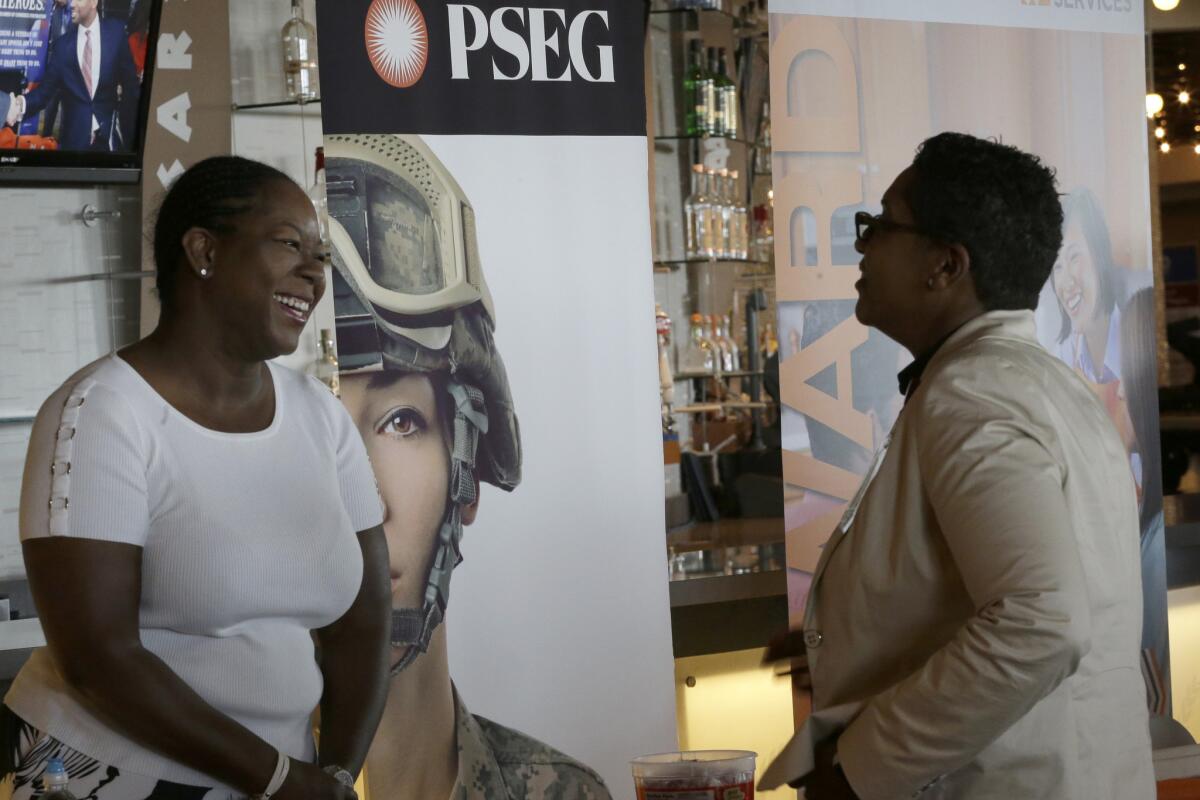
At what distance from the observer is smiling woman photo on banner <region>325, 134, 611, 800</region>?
2.62m

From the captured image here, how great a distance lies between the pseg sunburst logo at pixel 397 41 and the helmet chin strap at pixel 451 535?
1.96 feet

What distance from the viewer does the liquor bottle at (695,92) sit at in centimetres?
610

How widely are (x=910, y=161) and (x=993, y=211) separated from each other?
5.36ft

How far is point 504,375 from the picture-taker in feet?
9.10

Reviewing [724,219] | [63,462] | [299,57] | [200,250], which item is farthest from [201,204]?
[724,219]

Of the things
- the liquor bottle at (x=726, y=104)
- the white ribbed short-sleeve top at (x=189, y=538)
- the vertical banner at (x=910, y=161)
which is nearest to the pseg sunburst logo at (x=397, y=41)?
the vertical banner at (x=910, y=161)

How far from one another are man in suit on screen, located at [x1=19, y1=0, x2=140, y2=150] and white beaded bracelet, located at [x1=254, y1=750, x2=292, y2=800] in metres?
3.56

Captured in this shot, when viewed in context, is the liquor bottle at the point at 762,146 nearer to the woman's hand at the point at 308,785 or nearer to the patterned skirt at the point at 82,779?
the woman's hand at the point at 308,785

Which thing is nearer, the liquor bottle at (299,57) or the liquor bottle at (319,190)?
the liquor bottle at (319,190)

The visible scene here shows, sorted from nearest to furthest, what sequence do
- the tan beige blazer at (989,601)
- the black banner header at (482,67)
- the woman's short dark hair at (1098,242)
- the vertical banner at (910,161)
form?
the tan beige blazer at (989,601) → the black banner header at (482,67) → the vertical banner at (910,161) → the woman's short dark hair at (1098,242)

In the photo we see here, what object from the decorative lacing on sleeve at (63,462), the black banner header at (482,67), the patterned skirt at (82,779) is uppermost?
the black banner header at (482,67)

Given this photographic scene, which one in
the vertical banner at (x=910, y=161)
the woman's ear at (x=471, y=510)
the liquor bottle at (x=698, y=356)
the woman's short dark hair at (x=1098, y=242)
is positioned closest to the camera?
the woman's ear at (x=471, y=510)

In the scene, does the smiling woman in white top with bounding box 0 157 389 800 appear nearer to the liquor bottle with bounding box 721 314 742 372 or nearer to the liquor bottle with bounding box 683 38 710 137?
the liquor bottle with bounding box 683 38 710 137

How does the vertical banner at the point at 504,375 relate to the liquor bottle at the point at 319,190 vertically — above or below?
below
